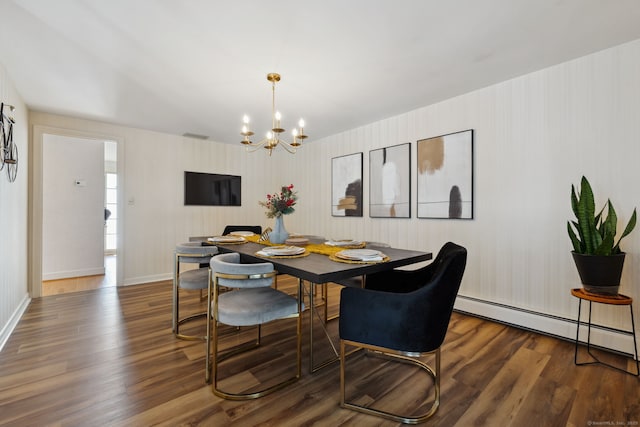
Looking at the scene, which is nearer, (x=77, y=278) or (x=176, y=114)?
(x=176, y=114)

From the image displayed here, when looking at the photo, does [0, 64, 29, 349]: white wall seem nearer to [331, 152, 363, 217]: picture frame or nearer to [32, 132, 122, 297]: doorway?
[32, 132, 122, 297]: doorway

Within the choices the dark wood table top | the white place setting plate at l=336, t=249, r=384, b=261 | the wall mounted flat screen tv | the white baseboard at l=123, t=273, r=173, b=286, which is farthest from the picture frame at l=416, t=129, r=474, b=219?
the white baseboard at l=123, t=273, r=173, b=286

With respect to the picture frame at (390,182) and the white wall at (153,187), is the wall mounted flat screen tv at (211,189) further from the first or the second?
the picture frame at (390,182)

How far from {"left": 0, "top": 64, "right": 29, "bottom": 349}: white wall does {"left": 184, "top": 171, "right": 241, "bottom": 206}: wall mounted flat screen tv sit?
187 cm

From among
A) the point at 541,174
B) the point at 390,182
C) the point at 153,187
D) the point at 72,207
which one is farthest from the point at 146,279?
the point at 541,174

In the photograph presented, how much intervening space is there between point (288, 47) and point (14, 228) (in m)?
3.26

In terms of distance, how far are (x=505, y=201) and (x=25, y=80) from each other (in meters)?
4.92

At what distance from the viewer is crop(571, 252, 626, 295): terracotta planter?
1947mm

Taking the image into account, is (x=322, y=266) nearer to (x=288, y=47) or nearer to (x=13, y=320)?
(x=288, y=47)

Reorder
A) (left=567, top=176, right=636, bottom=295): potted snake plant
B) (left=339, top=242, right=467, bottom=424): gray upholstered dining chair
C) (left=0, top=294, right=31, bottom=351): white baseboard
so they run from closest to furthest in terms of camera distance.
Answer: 1. (left=339, top=242, right=467, bottom=424): gray upholstered dining chair
2. (left=567, top=176, right=636, bottom=295): potted snake plant
3. (left=0, top=294, right=31, bottom=351): white baseboard

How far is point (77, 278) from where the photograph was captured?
15.4 ft

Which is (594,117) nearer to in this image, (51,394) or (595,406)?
(595,406)

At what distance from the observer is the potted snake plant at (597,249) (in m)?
1.95

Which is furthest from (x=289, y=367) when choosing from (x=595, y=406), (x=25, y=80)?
(x=25, y=80)
